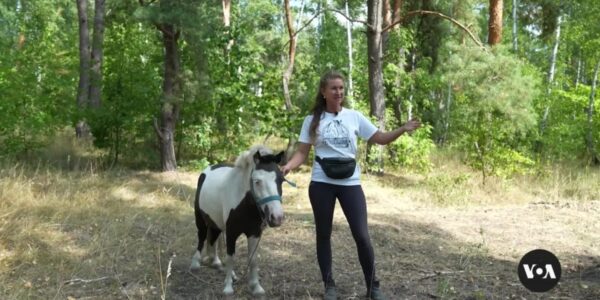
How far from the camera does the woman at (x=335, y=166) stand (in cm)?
412

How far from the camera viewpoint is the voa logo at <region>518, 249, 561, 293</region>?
4.41 metres

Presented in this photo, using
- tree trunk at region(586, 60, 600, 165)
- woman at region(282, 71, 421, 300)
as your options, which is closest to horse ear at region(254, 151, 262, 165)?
woman at region(282, 71, 421, 300)

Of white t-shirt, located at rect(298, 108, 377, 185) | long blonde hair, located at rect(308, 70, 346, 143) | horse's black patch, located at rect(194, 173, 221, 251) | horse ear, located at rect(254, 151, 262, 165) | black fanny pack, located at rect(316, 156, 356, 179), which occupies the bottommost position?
horse's black patch, located at rect(194, 173, 221, 251)

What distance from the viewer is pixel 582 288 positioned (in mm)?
4715

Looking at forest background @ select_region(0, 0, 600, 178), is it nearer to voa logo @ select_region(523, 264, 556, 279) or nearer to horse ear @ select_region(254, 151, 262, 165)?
horse ear @ select_region(254, 151, 262, 165)

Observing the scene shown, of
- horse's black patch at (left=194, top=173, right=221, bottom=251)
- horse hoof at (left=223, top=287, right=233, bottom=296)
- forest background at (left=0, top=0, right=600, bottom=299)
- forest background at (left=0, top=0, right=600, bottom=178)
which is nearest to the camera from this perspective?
horse hoof at (left=223, top=287, right=233, bottom=296)

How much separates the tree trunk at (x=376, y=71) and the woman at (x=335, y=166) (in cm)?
879

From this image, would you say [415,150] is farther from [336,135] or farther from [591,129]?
[336,135]

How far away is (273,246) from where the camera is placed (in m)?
6.23

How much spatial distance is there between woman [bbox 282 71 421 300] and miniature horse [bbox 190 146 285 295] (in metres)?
0.22

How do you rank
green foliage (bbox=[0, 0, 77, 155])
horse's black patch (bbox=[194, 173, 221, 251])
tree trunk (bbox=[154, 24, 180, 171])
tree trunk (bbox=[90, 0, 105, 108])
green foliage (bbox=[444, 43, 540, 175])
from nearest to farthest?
horse's black patch (bbox=[194, 173, 221, 251])
green foliage (bbox=[0, 0, 77, 155])
green foliage (bbox=[444, 43, 540, 175])
tree trunk (bbox=[154, 24, 180, 171])
tree trunk (bbox=[90, 0, 105, 108])

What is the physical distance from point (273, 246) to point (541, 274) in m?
3.00

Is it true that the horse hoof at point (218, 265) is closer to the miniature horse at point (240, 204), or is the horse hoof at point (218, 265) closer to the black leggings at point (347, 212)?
the miniature horse at point (240, 204)

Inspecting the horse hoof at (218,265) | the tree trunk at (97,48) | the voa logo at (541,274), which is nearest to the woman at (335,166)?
the voa logo at (541,274)
